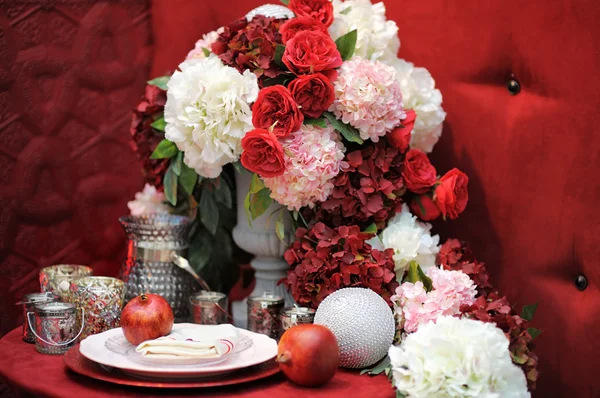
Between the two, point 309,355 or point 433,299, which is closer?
point 309,355

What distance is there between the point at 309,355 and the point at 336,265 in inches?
9.6

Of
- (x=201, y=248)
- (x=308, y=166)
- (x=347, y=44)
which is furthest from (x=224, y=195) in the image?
(x=347, y=44)

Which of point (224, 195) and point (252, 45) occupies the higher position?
point (252, 45)

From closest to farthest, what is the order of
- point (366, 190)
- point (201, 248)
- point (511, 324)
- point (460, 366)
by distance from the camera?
point (460, 366)
point (511, 324)
point (366, 190)
point (201, 248)

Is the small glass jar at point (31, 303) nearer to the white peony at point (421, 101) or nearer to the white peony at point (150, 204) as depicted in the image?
the white peony at point (150, 204)

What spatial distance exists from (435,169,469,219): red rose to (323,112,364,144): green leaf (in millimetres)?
188

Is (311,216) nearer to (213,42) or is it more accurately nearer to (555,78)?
(213,42)

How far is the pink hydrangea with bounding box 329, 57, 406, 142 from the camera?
1.19m

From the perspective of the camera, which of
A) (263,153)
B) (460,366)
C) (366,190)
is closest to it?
(460,366)

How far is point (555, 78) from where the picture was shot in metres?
1.27

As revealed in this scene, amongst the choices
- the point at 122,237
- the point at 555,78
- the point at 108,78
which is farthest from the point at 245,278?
the point at 555,78

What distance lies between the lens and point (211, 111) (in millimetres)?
1177

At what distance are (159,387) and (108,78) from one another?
897 mm

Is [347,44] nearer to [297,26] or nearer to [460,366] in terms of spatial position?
[297,26]
